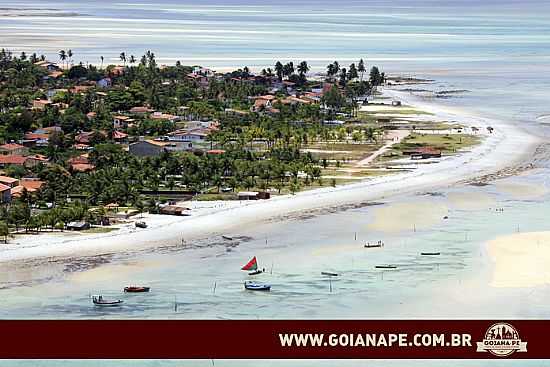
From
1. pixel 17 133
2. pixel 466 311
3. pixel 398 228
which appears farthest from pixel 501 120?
pixel 466 311

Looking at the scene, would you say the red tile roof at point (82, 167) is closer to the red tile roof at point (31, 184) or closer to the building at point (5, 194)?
the red tile roof at point (31, 184)

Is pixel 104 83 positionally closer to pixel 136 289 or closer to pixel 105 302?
pixel 136 289

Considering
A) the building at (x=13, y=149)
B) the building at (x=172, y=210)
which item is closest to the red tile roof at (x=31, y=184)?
the building at (x=172, y=210)

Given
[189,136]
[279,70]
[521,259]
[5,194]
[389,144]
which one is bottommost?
[521,259]

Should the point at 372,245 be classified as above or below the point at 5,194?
below

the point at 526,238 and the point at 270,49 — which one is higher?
the point at 270,49

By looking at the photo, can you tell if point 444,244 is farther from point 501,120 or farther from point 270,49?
point 270,49

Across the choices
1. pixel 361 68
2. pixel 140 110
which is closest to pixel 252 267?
pixel 140 110
